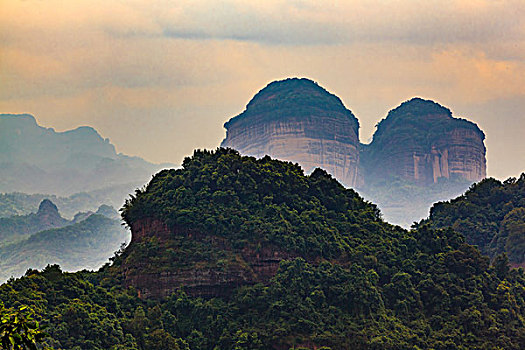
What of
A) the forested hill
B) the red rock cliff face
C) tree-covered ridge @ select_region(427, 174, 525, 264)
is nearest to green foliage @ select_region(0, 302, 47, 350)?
the forested hill

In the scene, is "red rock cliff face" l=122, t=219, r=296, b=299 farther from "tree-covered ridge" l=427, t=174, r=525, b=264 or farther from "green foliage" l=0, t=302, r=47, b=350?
"green foliage" l=0, t=302, r=47, b=350

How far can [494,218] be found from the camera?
79688 millimetres

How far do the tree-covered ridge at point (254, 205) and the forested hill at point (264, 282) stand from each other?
0.10 m

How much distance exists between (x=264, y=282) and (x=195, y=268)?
4.80m

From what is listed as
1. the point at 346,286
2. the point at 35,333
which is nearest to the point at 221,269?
the point at 346,286

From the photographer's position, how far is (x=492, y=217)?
7988cm

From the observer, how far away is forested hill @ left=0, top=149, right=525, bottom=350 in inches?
1911

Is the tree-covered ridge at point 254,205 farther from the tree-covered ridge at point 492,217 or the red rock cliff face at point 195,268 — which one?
the tree-covered ridge at point 492,217

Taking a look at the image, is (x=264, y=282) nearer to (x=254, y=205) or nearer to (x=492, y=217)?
(x=254, y=205)

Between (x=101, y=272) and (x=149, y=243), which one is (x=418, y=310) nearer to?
(x=149, y=243)

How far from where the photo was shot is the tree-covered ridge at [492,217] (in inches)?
2901

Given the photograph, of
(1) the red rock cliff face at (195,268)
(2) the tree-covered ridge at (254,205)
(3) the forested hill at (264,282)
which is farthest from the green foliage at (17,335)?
(2) the tree-covered ridge at (254,205)

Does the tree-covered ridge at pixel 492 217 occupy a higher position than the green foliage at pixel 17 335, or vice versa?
the tree-covered ridge at pixel 492 217

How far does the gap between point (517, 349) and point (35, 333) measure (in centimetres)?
4188
